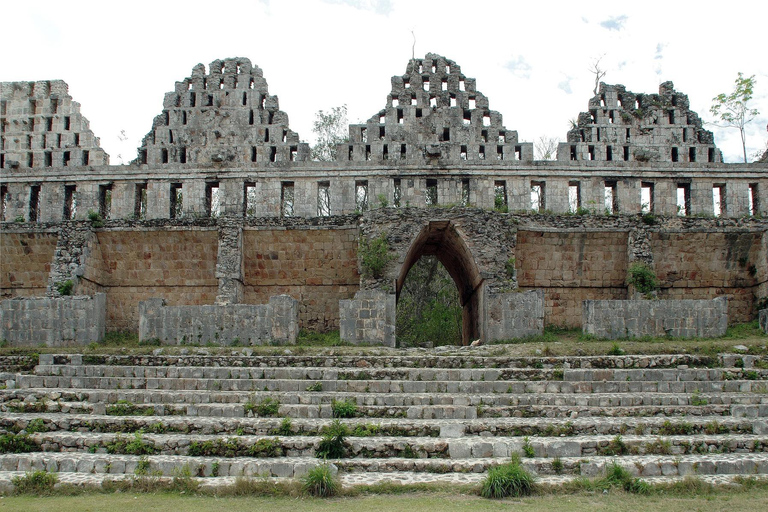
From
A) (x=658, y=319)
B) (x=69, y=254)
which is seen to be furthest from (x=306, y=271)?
(x=658, y=319)

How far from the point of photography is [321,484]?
9.12 metres

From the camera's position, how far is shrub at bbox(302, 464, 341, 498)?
358 inches

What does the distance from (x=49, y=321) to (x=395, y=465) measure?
1201 centimetres

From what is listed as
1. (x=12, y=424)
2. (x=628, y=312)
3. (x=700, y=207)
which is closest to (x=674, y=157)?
(x=700, y=207)

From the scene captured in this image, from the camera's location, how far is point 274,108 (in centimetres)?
2681

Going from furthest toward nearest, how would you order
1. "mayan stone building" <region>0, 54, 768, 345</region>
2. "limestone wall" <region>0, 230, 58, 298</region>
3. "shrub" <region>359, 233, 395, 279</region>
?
"limestone wall" <region>0, 230, 58, 298</region>, "mayan stone building" <region>0, 54, 768, 345</region>, "shrub" <region>359, 233, 395, 279</region>

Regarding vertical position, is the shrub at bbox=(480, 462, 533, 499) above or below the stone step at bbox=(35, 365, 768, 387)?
below

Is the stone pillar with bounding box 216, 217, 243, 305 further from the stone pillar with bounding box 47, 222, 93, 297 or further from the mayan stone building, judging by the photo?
the stone pillar with bounding box 47, 222, 93, 297

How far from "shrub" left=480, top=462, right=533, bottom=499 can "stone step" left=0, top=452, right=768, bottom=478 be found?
0.63m

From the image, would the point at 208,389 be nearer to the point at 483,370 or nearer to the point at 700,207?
the point at 483,370

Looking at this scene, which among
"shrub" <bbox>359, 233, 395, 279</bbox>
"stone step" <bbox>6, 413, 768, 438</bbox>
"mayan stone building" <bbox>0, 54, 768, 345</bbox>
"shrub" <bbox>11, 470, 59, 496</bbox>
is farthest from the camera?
"mayan stone building" <bbox>0, 54, 768, 345</bbox>

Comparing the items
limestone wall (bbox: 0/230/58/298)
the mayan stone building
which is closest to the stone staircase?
the mayan stone building

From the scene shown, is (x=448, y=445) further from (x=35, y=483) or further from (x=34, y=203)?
(x=34, y=203)

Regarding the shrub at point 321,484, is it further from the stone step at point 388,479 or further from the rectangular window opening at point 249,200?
the rectangular window opening at point 249,200
